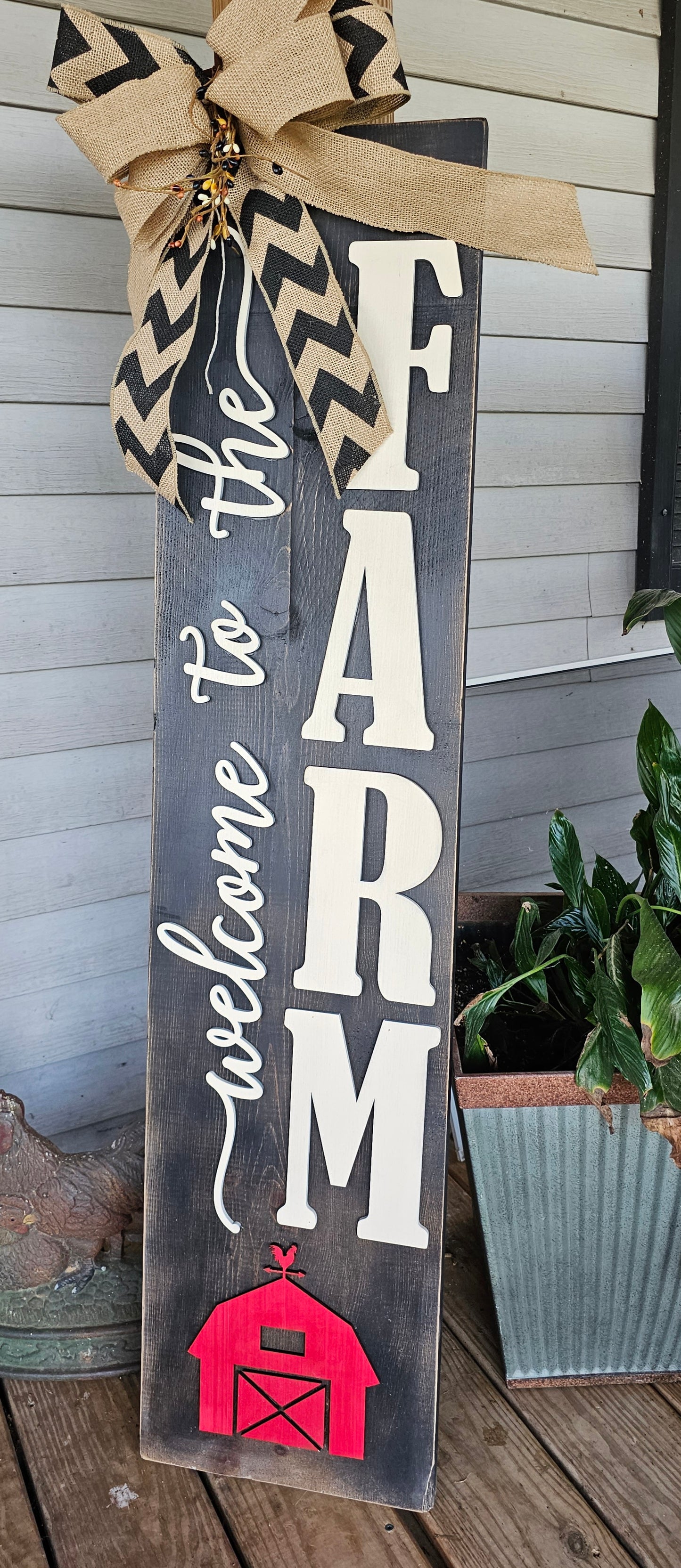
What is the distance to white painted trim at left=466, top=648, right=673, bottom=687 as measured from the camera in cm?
172

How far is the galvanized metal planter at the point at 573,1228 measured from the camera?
1.15m

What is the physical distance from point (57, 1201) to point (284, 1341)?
309mm

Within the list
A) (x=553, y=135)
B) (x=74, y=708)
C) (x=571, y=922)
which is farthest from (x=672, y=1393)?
(x=553, y=135)

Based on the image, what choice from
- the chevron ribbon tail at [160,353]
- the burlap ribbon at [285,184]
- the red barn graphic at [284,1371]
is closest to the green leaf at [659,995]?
the red barn graphic at [284,1371]

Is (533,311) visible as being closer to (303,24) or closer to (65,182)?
(65,182)

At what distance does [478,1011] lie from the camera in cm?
114

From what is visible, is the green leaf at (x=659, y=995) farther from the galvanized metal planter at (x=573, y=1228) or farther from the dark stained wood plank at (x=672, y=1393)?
the dark stained wood plank at (x=672, y=1393)

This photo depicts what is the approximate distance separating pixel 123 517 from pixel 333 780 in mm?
551

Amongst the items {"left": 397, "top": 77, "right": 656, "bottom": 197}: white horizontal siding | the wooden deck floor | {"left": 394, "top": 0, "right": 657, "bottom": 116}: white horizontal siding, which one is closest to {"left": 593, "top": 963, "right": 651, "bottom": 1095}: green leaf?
the wooden deck floor

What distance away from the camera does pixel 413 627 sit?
1.02 meters

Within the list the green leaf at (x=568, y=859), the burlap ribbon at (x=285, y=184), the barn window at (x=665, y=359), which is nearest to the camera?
the burlap ribbon at (x=285, y=184)

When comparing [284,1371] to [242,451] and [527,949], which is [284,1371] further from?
[242,451]

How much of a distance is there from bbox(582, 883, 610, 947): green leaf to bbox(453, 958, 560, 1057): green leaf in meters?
0.10

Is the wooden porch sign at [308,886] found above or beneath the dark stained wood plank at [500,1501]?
above
